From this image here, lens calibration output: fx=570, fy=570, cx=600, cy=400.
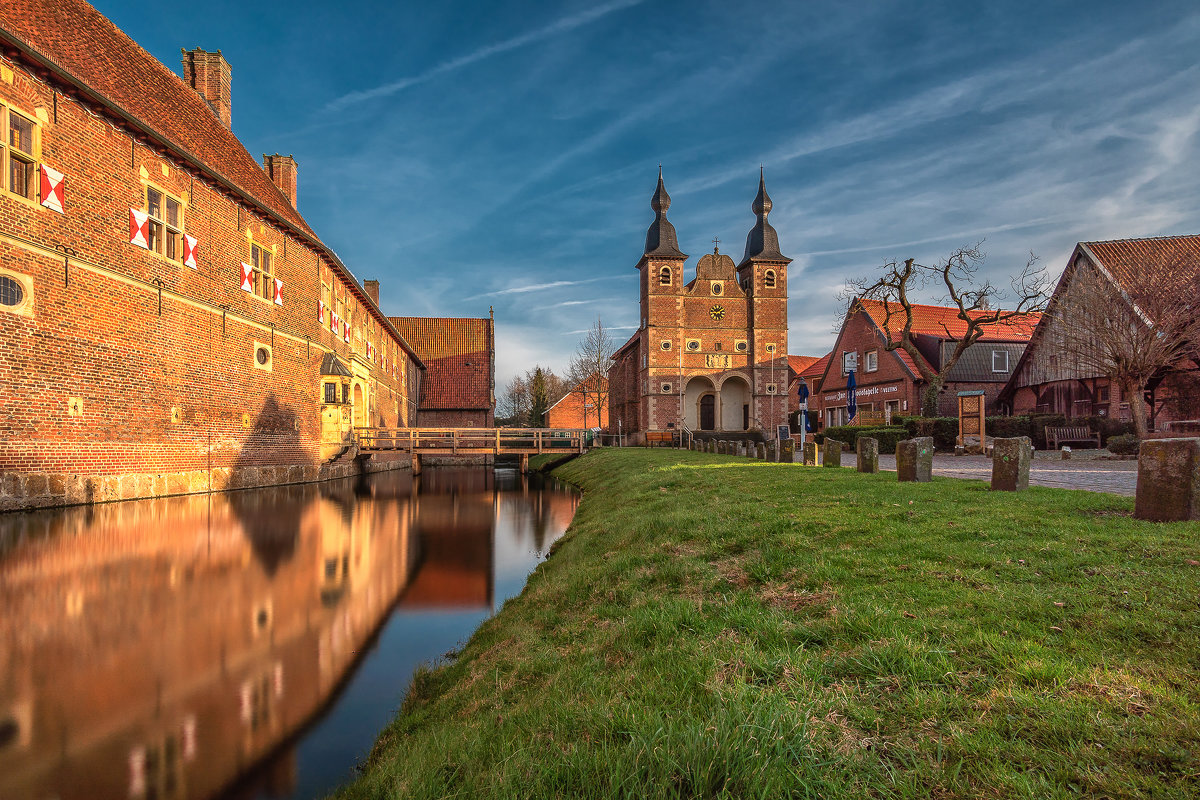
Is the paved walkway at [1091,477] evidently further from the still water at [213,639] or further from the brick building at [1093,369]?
the brick building at [1093,369]

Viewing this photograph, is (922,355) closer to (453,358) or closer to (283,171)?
(453,358)

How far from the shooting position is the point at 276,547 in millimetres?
9227

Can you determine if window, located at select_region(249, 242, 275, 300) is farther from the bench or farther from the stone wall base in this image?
the bench

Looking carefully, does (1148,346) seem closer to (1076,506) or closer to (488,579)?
(1076,506)

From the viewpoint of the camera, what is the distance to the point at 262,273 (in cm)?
1795

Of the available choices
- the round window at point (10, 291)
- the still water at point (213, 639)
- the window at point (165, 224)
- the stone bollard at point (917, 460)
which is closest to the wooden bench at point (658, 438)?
the still water at point (213, 639)

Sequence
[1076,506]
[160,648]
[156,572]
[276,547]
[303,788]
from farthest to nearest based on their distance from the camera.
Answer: [276,547] < [156,572] < [1076,506] < [160,648] < [303,788]

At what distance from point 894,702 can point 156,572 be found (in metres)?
8.42

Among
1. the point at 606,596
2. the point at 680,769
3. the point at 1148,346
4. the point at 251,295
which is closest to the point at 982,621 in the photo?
the point at 680,769

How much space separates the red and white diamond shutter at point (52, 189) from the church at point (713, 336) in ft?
99.6

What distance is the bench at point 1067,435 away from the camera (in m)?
20.0

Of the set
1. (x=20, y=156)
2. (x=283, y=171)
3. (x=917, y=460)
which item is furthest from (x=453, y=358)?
(x=917, y=460)

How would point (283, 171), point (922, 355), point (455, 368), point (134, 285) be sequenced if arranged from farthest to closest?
point (455, 368) < point (922, 355) < point (283, 171) < point (134, 285)

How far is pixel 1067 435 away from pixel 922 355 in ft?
38.8
